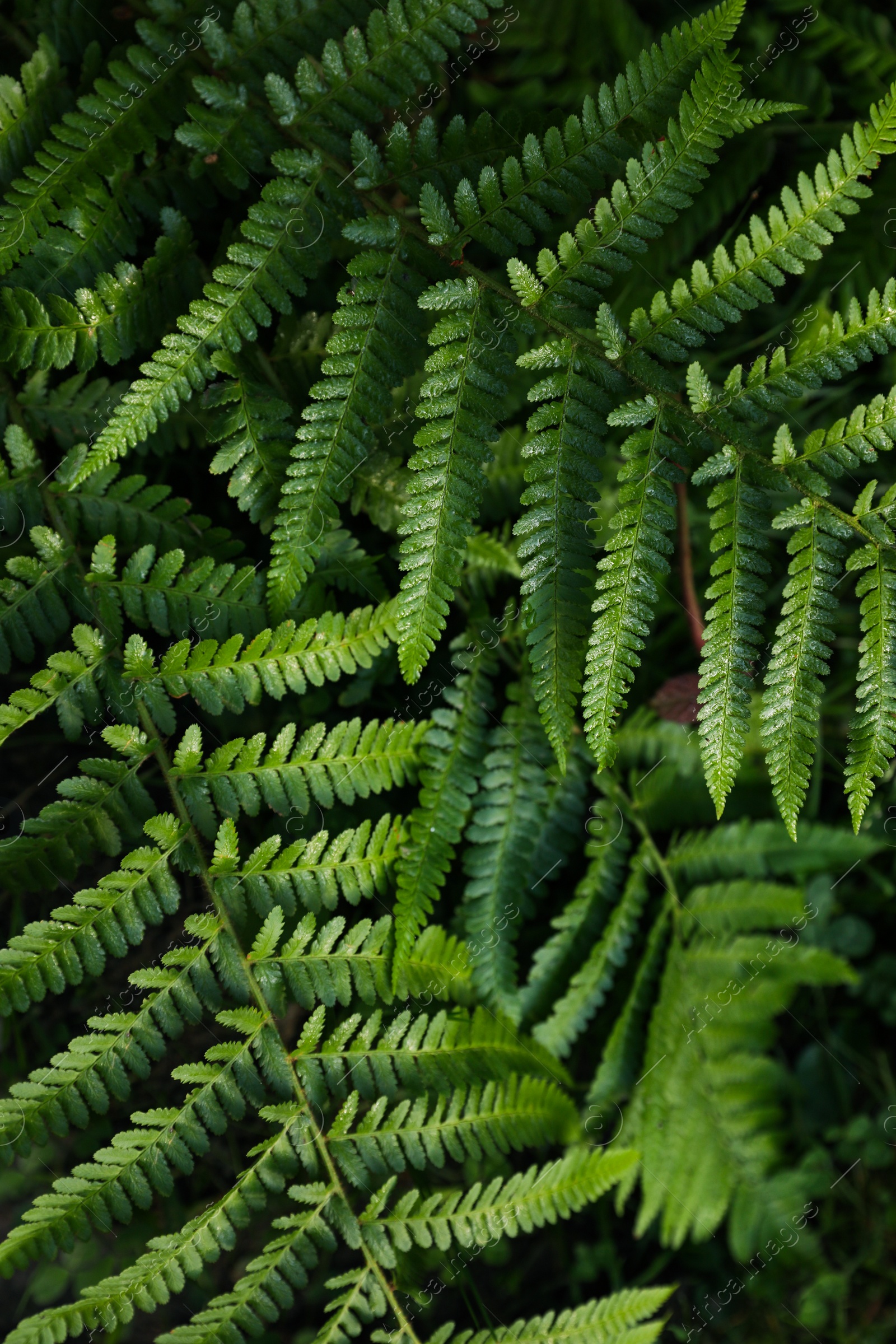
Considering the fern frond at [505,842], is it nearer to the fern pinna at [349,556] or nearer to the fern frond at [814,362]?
the fern pinna at [349,556]

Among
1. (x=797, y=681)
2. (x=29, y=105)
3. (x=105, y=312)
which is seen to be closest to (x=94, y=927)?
(x=105, y=312)

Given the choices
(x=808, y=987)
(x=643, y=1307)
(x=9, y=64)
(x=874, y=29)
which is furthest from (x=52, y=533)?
(x=808, y=987)

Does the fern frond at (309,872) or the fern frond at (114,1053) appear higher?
the fern frond at (309,872)

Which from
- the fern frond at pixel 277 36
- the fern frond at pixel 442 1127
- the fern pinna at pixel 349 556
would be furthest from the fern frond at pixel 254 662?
the fern frond at pixel 277 36

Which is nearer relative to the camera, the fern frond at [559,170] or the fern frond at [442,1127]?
the fern frond at [559,170]

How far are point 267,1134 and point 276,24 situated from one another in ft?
10.3

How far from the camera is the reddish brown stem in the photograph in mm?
2996

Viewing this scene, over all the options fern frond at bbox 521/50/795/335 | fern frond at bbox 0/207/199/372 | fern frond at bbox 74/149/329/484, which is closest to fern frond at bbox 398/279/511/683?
fern frond at bbox 521/50/795/335

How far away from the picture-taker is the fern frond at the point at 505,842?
103 inches

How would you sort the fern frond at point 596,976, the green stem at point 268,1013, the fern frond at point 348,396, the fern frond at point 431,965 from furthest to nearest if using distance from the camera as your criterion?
the fern frond at point 596,976
the fern frond at point 431,965
the green stem at point 268,1013
the fern frond at point 348,396

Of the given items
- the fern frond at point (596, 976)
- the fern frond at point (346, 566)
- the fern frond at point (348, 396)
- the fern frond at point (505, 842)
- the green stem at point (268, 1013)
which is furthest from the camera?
the fern frond at point (596, 976)

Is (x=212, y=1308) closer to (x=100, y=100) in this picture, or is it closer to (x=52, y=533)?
(x=52, y=533)

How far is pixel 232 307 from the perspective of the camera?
6.88ft

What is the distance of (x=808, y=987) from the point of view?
369 cm
